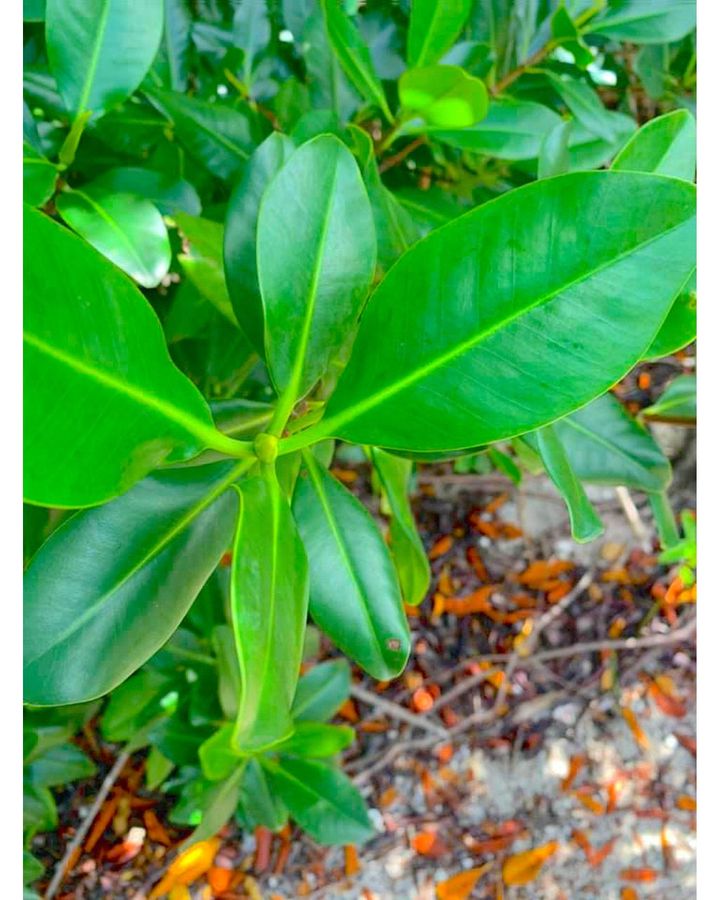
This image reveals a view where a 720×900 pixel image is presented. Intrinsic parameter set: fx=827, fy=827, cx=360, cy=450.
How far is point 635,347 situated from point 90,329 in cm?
30

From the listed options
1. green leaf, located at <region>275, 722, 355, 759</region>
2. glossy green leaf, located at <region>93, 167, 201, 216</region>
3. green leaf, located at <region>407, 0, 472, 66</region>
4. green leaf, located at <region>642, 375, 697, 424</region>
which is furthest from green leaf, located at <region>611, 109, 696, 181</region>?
green leaf, located at <region>275, 722, 355, 759</region>

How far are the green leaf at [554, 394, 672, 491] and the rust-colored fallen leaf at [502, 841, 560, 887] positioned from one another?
1.24m

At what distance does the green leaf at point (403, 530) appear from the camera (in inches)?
33.3

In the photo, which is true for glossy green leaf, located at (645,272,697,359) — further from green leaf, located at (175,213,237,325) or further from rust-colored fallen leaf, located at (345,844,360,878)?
rust-colored fallen leaf, located at (345,844,360,878)

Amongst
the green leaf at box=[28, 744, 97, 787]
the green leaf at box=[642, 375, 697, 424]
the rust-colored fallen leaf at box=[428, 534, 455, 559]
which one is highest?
the green leaf at box=[642, 375, 697, 424]

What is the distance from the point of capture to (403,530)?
867 millimetres

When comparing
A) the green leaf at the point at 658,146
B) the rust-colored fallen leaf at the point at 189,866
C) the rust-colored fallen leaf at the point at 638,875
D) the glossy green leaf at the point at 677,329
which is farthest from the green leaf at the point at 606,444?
the rust-colored fallen leaf at the point at 638,875

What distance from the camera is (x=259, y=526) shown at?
21.0 inches

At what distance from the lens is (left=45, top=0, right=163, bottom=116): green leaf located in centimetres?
69

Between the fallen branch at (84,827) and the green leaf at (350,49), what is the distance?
48.8 inches

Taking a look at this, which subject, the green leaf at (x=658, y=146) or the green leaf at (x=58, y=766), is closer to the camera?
the green leaf at (x=658, y=146)

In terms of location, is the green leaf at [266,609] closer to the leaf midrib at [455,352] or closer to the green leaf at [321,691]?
the leaf midrib at [455,352]

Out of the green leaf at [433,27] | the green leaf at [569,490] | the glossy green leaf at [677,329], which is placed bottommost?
the green leaf at [569,490]

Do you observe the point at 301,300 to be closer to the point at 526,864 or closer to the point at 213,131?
the point at 213,131
